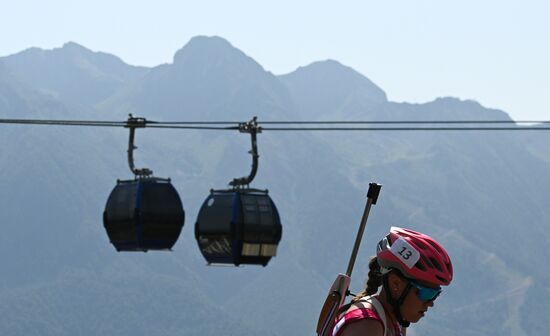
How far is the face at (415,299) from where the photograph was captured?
5852 millimetres

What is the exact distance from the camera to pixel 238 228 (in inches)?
1411

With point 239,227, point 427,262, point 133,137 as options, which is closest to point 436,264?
point 427,262

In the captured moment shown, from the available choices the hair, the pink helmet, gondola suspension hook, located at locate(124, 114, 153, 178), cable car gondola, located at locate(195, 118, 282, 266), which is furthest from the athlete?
cable car gondola, located at locate(195, 118, 282, 266)

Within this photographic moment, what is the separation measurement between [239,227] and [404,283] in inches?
1181

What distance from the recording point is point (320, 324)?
582cm

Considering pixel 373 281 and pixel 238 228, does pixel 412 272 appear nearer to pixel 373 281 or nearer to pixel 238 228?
pixel 373 281

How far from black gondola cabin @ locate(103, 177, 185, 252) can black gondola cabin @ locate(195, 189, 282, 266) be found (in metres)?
0.97

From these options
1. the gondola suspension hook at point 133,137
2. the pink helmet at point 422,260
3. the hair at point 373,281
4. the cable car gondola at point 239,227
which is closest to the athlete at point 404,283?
the pink helmet at point 422,260

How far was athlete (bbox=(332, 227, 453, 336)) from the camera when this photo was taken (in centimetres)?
579

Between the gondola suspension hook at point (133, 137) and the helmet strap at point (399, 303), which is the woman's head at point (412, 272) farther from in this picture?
the gondola suspension hook at point (133, 137)

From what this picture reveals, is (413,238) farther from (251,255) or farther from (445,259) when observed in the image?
(251,255)

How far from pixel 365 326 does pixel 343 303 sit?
404mm

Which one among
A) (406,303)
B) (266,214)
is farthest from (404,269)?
(266,214)

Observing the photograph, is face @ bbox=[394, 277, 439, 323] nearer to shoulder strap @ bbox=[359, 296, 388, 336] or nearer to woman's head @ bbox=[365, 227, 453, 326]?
woman's head @ bbox=[365, 227, 453, 326]
